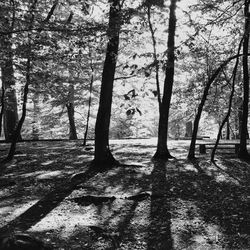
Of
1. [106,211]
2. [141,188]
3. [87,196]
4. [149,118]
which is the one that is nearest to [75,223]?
[106,211]

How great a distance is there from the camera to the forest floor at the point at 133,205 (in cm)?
614

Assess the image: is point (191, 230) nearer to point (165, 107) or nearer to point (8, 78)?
point (165, 107)

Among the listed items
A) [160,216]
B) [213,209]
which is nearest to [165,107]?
[213,209]

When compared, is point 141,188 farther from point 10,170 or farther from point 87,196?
point 10,170

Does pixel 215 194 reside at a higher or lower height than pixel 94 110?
lower

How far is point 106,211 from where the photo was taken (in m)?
7.58

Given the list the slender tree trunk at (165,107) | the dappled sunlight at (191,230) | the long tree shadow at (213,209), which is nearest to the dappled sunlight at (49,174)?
the long tree shadow at (213,209)

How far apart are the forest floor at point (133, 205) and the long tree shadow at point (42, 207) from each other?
20 mm

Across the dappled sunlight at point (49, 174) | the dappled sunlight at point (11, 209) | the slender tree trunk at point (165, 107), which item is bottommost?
the dappled sunlight at point (11, 209)

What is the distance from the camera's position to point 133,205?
7.97m

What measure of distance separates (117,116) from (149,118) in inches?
295

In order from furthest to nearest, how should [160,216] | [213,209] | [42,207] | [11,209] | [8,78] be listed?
[8,78]
[42,207]
[11,209]
[213,209]
[160,216]

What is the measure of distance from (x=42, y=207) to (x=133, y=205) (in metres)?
2.18

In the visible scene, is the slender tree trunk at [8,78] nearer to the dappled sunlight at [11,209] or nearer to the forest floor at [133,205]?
the forest floor at [133,205]
